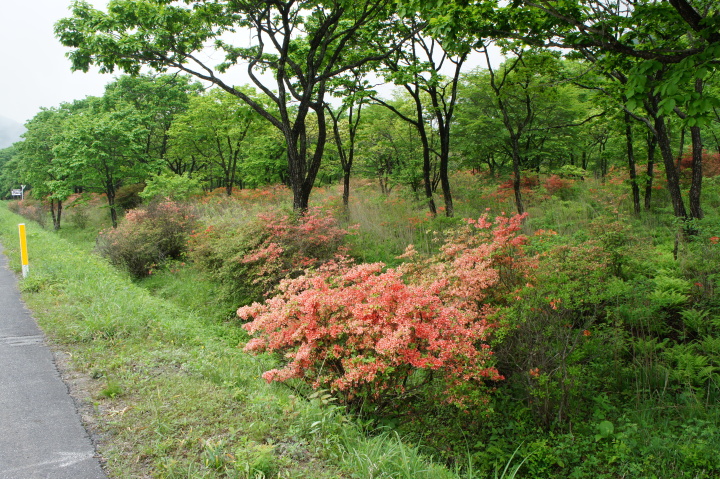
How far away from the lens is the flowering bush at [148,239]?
1311cm

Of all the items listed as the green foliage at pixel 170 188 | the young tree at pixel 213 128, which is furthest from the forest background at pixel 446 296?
the young tree at pixel 213 128

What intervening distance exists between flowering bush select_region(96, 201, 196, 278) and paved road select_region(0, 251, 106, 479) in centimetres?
840

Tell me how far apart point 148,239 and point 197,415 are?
38.0ft

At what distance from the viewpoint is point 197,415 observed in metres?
3.25

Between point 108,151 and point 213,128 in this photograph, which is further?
point 213,128

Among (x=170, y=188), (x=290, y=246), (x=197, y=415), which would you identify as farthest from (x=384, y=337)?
(x=170, y=188)

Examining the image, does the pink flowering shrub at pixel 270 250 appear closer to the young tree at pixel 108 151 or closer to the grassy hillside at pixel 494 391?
the grassy hillside at pixel 494 391

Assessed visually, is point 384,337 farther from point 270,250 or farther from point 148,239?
point 148,239

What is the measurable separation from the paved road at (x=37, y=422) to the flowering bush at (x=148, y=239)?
840cm

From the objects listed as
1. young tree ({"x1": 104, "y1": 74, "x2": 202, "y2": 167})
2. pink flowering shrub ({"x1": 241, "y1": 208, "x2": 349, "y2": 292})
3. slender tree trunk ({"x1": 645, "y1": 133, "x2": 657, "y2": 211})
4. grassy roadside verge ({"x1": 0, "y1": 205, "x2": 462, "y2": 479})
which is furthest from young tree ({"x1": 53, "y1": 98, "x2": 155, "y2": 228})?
slender tree trunk ({"x1": 645, "y1": 133, "x2": 657, "y2": 211})

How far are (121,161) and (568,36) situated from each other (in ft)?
71.5

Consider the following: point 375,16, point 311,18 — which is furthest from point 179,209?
point 375,16

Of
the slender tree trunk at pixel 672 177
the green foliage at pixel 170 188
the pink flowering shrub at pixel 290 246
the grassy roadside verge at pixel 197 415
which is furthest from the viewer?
the green foliage at pixel 170 188

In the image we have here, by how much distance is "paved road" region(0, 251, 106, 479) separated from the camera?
8.71ft
